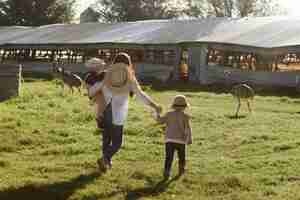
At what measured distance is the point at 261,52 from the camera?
27.9 metres

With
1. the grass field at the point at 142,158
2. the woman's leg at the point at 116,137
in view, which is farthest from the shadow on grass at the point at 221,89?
the woman's leg at the point at 116,137

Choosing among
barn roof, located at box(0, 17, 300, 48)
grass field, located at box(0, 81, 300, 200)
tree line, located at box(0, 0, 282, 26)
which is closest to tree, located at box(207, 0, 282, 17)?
tree line, located at box(0, 0, 282, 26)

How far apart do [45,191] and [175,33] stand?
90.3ft

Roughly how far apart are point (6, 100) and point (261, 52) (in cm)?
1369

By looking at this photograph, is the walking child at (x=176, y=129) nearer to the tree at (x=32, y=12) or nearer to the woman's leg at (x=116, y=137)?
the woman's leg at (x=116, y=137)

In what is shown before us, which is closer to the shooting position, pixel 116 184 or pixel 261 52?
pixel 116 184

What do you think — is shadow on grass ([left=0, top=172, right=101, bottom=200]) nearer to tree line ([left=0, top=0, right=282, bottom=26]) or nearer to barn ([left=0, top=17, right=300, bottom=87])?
barn ([left=0, top=17, right=300, bottom=87])

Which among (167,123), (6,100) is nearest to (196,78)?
(6,100)

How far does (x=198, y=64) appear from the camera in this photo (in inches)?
1228

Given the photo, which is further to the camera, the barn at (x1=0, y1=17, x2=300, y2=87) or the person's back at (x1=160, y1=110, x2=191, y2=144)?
the barn at (x1=0, y1=17, x2=300, y2=87)

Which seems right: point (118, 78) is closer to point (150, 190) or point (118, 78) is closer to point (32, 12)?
point (150, 190)

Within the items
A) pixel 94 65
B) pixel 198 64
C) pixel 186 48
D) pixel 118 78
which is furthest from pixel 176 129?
pixel 186 48

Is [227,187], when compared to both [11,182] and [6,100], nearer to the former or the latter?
[11,182]

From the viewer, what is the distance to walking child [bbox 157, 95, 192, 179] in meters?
8.20
